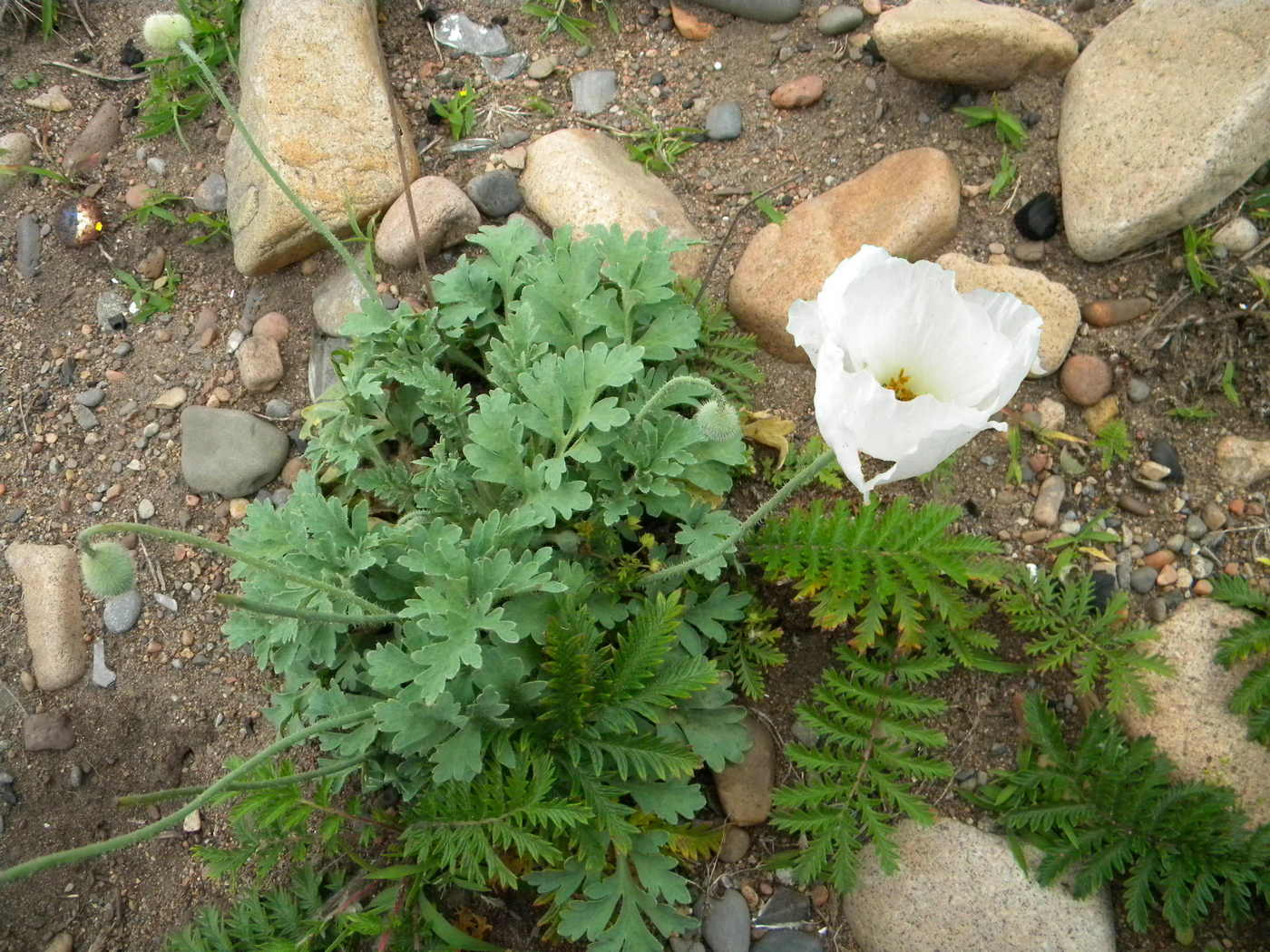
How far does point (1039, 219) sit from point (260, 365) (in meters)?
2.86

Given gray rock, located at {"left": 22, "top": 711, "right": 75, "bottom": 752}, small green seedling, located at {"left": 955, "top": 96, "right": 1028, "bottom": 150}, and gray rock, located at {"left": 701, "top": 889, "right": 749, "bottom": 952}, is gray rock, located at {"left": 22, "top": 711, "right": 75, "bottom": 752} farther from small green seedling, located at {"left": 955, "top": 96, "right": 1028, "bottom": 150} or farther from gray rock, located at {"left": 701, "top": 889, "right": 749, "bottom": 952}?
small green seedling, located at {"left": 955, "top": 96, "right": 1028, "bottom": 150}

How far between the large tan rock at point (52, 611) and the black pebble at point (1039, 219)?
3544 millimetres

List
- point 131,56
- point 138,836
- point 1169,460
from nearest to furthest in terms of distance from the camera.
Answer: point 138,836
point 1169,460
point 131,56

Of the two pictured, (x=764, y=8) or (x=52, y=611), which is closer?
(x=52, y=611)

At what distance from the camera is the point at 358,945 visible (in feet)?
8.89

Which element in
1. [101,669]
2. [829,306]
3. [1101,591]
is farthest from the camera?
[101,669]

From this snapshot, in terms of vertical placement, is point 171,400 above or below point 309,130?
below

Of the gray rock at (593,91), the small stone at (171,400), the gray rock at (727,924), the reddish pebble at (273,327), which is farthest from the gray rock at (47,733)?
the gray rock at (593,91)

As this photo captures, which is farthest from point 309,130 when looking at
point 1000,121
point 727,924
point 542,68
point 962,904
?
point 962,904

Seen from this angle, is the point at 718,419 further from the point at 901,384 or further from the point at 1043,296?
the point at 1043,296

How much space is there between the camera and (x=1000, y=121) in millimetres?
3465

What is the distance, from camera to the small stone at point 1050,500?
304 cm

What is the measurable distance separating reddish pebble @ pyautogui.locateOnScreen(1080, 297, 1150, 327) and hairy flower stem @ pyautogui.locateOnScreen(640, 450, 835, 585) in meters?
1.31

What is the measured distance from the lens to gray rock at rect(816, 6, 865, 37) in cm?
379
